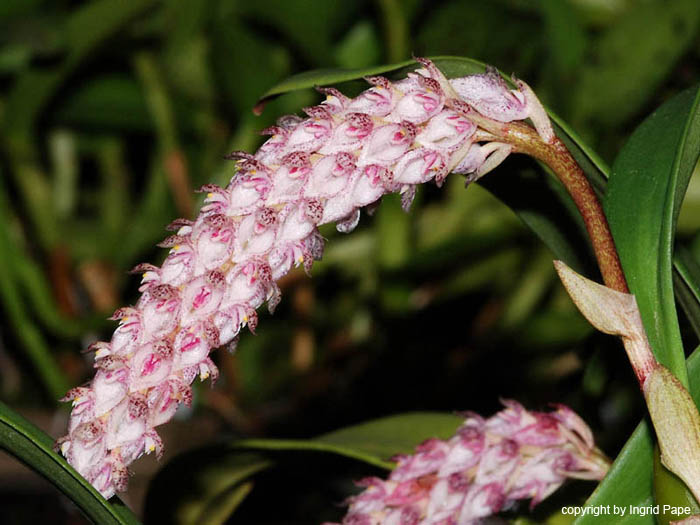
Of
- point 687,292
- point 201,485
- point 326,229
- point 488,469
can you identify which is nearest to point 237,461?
point 201,485

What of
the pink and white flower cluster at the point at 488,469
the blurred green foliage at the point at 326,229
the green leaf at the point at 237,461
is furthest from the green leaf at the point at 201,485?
the blurred green foliage at the point at 326,229

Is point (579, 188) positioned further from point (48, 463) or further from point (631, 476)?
point (48, 463)

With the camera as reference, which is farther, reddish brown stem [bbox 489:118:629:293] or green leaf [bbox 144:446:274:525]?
green leaf [bbox 144:446:274:525]

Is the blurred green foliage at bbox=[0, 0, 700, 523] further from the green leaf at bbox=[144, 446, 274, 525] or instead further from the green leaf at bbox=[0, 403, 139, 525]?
the green leaf at bbox=[0, 403, 139, 525]

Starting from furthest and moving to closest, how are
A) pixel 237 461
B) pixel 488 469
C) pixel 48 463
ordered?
pixel 237 461
pixel 488 469
pixel 48 463

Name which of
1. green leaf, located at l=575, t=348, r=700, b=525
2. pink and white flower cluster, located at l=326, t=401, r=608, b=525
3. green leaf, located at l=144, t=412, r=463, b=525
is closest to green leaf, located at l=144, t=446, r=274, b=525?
green leaf, located at l=144, t=412, r=463, b=525

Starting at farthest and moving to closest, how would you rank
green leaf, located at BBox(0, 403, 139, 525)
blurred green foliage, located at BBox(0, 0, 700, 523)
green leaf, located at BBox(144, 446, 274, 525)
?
1. blurred green foliage, located at BBox(0, 0, 700, 523)
2. green leaf, located at BBox(144, 446, 274, 525)
3. green leaf, located at BBox(0, 403, 139, 525)
